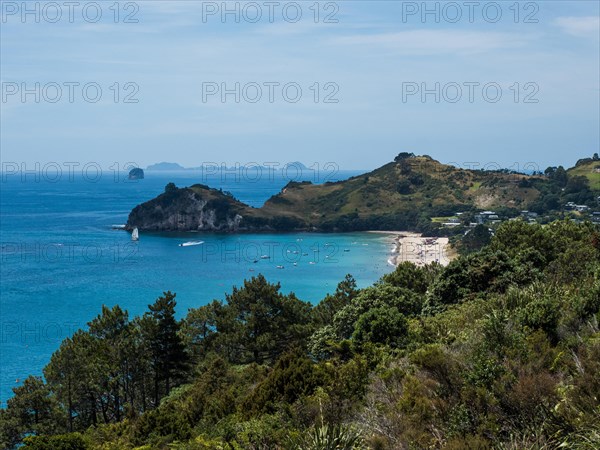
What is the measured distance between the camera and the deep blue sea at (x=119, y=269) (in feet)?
180

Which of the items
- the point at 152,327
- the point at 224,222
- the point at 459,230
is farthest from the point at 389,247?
the point at 152,327

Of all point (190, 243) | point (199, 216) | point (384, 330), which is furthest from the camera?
point (199, 216)

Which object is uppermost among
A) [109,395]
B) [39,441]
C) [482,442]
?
[482,442]

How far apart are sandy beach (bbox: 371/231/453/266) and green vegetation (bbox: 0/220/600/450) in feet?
148

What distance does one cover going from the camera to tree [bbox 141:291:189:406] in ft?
97.6

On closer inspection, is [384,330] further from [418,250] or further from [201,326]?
[418,250]

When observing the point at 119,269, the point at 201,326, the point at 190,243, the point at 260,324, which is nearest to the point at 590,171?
the point at 190,243

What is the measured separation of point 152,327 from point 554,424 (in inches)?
853

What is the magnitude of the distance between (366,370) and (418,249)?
79429mm

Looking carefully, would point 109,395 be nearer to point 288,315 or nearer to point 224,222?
point 288,315

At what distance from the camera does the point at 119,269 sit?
8119cm

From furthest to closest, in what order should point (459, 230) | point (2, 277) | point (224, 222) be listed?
point (224, 222) → point (459, 230) → point (2, 277)

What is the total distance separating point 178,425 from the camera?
18.5 meters

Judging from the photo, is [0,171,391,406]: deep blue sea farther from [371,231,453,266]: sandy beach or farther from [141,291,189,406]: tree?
[141,291,189,406]: tree
